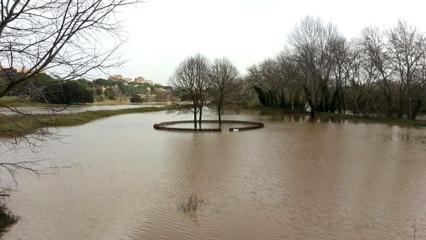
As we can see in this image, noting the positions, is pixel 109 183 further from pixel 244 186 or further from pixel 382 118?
pixel 382 118

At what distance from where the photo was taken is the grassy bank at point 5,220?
8092mm

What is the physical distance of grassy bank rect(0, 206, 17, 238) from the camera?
8.09 meters

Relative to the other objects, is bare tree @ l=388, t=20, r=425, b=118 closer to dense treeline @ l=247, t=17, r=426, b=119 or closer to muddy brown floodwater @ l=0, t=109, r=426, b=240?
dense treeline @ l=247, t=17, r=426, b=119

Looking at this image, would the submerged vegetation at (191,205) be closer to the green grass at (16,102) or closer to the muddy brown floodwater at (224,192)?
the muddy brown floodwater at (224,192)

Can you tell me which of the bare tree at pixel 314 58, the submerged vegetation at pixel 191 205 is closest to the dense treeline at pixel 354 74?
the bare tree at pixel 314 58

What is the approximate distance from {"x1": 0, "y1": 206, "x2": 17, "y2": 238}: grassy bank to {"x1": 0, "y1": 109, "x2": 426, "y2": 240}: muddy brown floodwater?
0.61 feet

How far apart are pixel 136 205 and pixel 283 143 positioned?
535 inches

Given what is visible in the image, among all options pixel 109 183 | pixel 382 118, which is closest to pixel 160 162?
pixel 109 183

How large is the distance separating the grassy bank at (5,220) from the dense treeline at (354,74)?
35390mm

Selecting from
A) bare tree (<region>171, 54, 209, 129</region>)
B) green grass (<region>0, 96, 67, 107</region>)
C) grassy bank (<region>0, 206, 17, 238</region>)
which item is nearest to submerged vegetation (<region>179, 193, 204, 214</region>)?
grassy bank (<region>0, 206, 17, 238</region>)

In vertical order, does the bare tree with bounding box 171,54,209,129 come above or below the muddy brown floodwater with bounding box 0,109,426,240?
above

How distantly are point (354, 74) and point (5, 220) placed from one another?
41.9 metres

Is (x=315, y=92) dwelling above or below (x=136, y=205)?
above

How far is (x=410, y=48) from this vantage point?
37031mm
